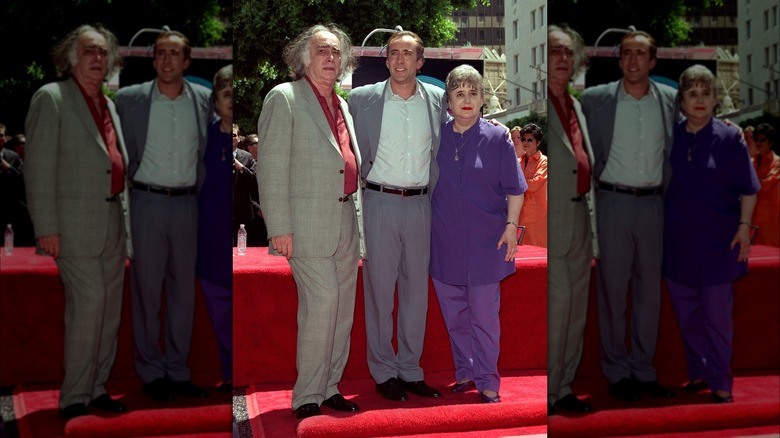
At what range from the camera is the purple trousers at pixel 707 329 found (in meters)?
1.45

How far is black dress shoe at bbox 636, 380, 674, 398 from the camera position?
1.45 meters

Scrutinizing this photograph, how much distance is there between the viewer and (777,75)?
145cm

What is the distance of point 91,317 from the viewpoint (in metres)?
1.55

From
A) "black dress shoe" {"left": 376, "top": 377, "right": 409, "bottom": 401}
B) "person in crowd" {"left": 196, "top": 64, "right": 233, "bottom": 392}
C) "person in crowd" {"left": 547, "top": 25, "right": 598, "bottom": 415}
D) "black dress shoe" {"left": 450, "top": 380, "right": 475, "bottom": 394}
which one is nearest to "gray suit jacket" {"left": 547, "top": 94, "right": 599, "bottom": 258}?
"person in crowd" {"left": 547, "top": 25, "right": 598, "bottom": 415}

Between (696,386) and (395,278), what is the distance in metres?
2.62

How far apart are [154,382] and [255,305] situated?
2.38 metres

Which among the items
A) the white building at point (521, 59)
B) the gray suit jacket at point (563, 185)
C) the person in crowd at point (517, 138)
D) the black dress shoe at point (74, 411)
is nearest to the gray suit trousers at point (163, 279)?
the black dress shoe at point (74, 411)

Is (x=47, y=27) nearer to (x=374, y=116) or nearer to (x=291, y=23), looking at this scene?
(x=374, y=116)

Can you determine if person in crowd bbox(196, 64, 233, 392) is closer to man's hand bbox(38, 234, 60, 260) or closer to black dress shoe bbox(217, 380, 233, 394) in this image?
black dress shoe bbox(217, 380, 233, 394)

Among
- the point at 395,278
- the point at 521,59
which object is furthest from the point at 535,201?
the point at 395,278

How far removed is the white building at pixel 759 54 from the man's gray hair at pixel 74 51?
3.62 feet

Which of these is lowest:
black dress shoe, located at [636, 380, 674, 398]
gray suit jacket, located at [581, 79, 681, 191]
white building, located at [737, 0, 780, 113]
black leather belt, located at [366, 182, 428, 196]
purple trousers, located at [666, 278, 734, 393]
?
black dress shoe, located at [636, 380, 674, 398]

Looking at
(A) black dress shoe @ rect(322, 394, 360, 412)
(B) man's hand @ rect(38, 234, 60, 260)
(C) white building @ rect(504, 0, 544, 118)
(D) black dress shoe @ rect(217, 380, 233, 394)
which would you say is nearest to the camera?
(B) man's hand @ rect(38, 234, 60, 260)

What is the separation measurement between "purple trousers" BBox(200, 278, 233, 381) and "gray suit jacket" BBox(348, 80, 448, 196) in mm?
2388
